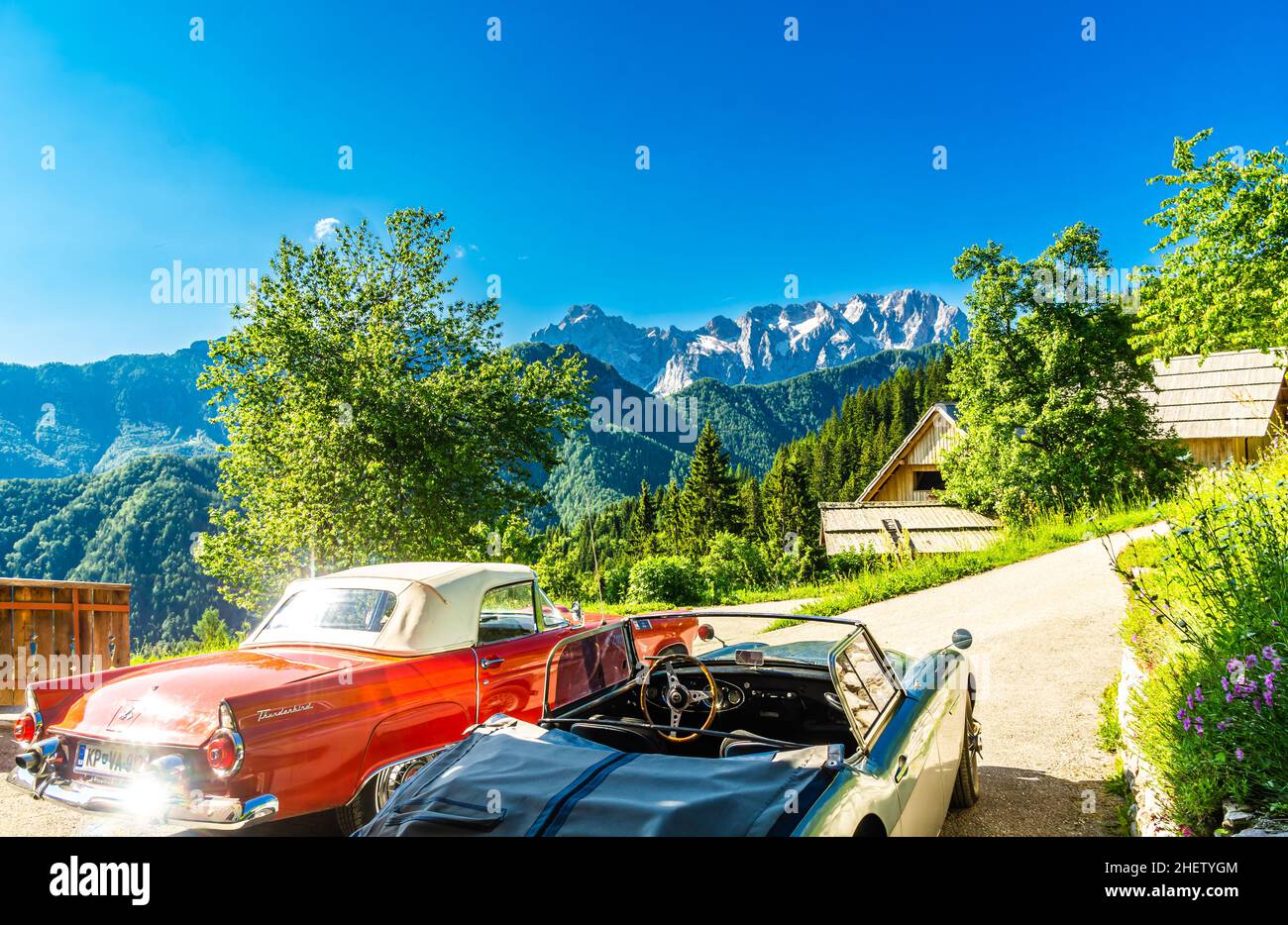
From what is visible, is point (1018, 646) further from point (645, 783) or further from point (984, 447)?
point (984, 447)

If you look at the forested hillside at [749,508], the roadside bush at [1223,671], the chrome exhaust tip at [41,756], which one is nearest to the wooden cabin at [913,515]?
the forested hillside at [749,508]

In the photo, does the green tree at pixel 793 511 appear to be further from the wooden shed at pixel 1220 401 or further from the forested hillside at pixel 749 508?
the wooden shed at pixel 1220 401

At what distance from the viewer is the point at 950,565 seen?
1370 centimetres

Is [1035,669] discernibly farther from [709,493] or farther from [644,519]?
[644,519]

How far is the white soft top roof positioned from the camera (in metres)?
4.76

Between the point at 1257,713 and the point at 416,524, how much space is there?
46.1ft

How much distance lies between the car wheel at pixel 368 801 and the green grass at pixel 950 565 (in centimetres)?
814

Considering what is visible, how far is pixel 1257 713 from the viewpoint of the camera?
2869 millimetres

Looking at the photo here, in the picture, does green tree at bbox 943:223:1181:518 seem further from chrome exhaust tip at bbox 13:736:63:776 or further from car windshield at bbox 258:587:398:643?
chrome exhaust tip at bbox 13:736:63:776

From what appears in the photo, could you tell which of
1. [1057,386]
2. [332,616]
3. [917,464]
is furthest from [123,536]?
[332,616]

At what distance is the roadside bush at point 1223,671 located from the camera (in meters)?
2.90

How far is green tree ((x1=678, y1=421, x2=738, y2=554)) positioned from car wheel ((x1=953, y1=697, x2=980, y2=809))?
218 ft

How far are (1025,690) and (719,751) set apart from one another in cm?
497
